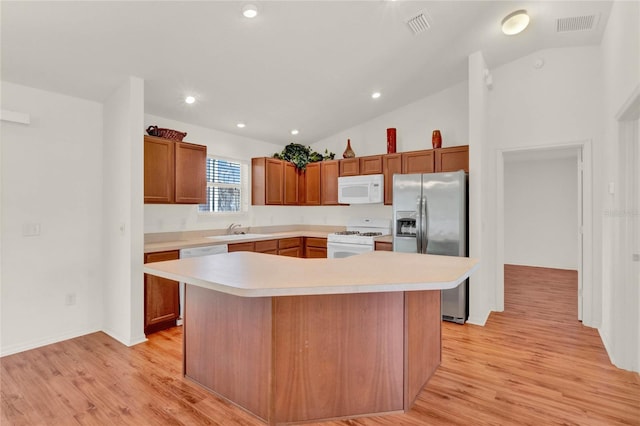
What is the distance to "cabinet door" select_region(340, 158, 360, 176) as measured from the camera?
5.05 m

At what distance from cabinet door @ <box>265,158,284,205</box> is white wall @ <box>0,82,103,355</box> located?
2.20 metres

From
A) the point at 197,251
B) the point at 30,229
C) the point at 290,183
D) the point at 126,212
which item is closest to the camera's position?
the point at 30,229

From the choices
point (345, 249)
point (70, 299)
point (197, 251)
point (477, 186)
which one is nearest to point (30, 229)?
point (70, 299)

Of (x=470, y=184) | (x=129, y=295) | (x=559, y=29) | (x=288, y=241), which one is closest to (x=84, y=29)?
(x=129, y=295)

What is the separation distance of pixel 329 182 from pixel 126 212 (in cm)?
301

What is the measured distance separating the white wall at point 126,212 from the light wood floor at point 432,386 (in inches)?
10.0

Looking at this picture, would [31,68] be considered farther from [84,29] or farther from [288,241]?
[288,241]

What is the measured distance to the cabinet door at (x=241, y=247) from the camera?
4.12m

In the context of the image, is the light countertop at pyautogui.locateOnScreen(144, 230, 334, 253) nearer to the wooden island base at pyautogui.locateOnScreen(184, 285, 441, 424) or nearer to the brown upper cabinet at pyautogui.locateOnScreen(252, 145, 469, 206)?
the brown upper cabinet at pyautogui.locateOnScreen(252, 145, 469, 206)

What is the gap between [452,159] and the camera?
4156mm

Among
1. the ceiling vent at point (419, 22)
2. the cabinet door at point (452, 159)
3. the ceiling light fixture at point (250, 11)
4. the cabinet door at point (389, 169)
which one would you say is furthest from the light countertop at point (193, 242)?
the ceiling vent at point (419, 22)

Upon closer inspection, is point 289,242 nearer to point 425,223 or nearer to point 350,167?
point 350,167

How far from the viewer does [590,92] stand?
11.9 feet

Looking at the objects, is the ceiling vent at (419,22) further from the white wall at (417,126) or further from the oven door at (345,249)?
the oven door at (345,249)
